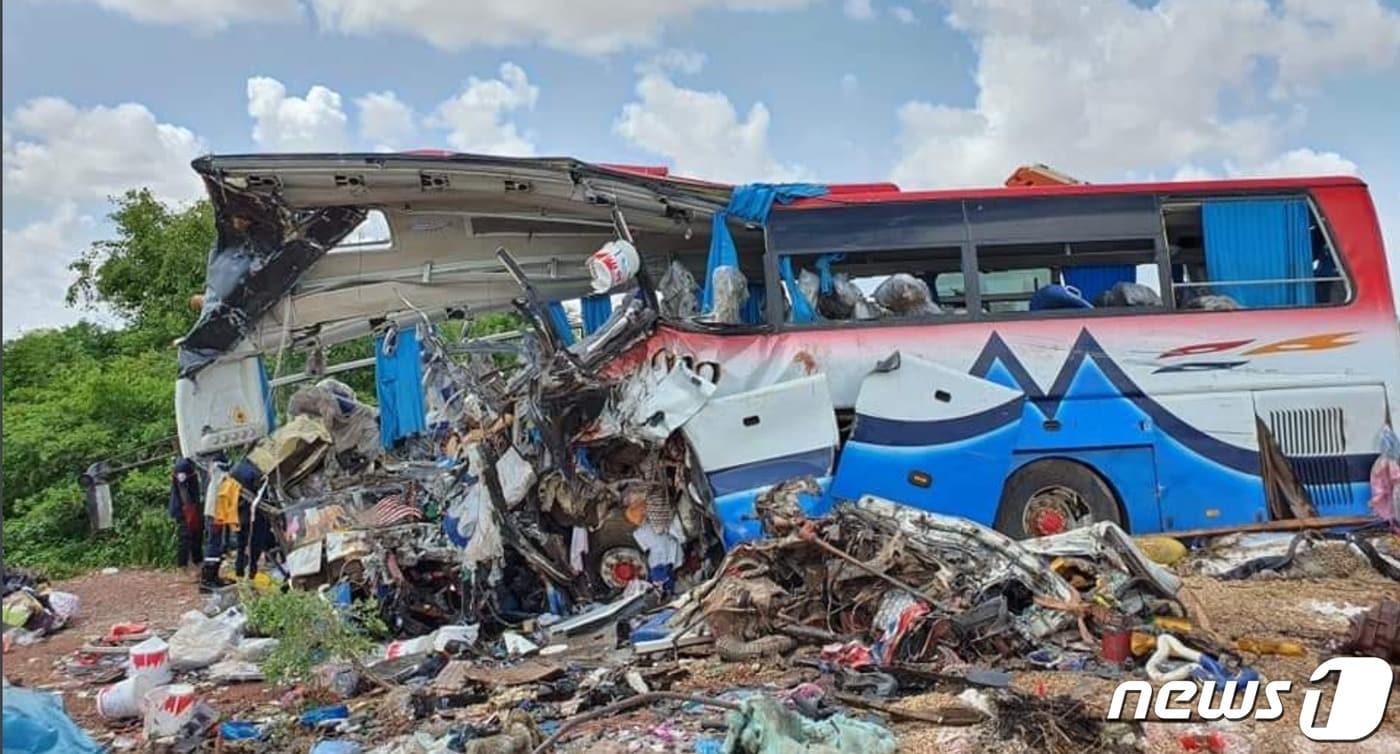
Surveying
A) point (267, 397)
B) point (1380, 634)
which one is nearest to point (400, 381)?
point (267, 397)

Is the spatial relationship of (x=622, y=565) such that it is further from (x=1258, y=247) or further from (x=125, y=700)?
(x=1258, y=247)

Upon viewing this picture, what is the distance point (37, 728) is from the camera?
12.9 feet

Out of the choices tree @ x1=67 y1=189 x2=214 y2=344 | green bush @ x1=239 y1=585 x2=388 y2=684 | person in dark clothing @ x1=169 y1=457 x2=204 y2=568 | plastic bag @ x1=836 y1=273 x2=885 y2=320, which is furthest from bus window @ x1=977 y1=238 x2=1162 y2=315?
tree @ x1=67 y1=189 x2=214 y2=344

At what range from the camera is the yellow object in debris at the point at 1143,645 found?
4.80 metres

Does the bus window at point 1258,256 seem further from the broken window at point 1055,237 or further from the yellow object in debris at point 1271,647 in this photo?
the yellow object in debris at point 1271,647

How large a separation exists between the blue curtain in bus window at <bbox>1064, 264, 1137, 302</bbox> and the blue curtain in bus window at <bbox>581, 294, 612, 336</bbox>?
3775 millimetres

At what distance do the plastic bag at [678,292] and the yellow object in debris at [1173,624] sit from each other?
395 cm

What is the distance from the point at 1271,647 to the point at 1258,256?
3404mm

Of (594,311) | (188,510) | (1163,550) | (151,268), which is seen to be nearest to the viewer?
(1163,550)

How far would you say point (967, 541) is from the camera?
568cm

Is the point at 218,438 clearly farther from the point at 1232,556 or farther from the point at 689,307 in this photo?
the point at 1232,556

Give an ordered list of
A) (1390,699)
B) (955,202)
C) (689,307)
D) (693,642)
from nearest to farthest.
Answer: (1390,699) < (693,642) < (955,202) < (689,307)

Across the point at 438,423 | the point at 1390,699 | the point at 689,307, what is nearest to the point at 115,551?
the point at 438,423

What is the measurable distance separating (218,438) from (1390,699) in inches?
311
